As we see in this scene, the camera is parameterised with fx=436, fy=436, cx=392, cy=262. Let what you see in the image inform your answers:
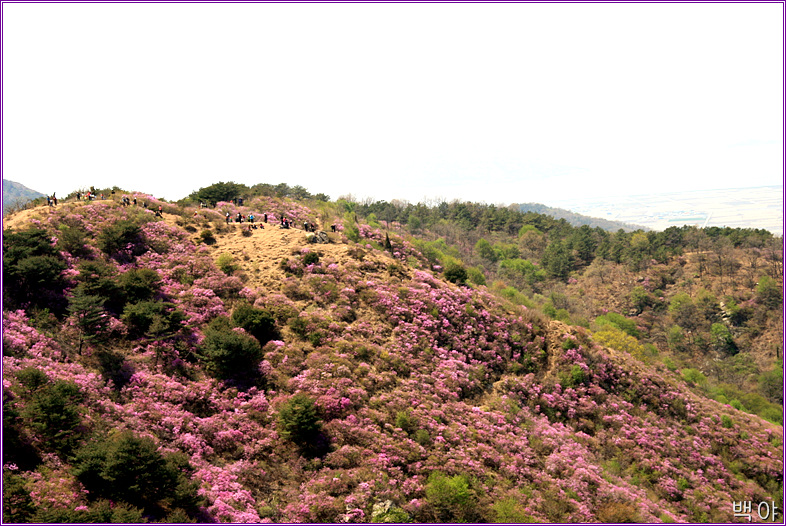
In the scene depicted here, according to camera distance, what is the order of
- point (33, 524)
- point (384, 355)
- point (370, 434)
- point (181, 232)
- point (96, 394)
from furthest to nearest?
point (181, 232)
point (384, 355)
point (370, 434)
point (96, 394)
point (33, 524)

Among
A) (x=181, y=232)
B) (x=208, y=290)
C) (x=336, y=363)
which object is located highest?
(x=181, y=232)

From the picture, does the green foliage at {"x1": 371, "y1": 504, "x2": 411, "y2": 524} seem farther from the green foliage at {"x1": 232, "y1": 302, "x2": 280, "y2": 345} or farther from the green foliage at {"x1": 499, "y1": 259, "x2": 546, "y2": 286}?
the green foliage at {"x1": 499, "y1": 259, "x2": 546, "y2": 286}

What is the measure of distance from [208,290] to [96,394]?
10.5 meters

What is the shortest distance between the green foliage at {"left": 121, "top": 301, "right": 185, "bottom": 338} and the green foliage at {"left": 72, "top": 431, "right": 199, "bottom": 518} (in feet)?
28.6

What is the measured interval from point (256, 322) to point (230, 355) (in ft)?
10.5

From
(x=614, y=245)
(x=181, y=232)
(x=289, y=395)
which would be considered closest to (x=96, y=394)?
(x=289, y=395)

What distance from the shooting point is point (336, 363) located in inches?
993

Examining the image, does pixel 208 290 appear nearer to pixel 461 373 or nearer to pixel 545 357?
pixel 461 373

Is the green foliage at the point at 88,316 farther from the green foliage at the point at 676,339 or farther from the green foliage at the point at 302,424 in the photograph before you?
the green foliage at the point at 676,339

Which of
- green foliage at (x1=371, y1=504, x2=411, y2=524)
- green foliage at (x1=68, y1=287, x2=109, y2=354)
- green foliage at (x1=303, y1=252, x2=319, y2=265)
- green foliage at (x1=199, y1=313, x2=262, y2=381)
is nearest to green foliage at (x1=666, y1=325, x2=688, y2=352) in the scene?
green foliage at (x1=303, y1=252, x2=319, y2=265)

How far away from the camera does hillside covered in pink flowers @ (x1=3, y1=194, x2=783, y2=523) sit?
→ 1700 centimetres

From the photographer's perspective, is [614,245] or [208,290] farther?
[614,245]

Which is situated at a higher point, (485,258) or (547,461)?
(485,258)

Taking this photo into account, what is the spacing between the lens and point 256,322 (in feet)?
86.3
